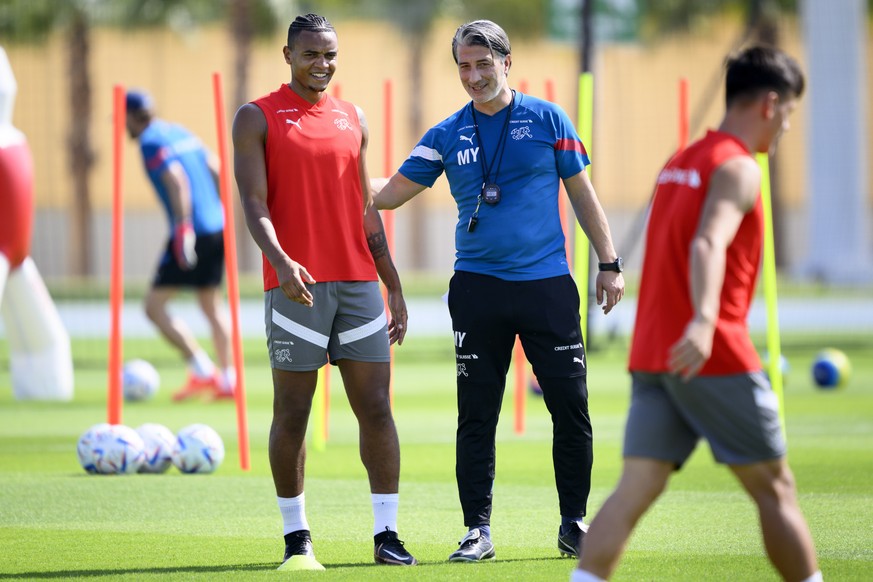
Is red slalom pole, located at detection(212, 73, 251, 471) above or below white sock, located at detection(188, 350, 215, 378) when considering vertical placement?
above

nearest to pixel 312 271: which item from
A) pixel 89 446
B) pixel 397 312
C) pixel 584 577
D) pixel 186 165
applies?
pixel 397 312

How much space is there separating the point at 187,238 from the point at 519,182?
24.4ft

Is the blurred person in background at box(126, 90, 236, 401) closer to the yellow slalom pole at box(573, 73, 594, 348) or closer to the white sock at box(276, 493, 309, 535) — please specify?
the yellow slalom pole at box(573, 73, 594, 348)

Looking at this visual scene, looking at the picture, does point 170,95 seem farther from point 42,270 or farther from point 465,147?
point 465,147

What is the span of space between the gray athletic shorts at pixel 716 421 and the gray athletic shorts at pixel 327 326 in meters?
1.87

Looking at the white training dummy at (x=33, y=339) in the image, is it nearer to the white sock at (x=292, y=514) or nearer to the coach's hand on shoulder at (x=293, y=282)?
the white sock at (x=292, y=514)

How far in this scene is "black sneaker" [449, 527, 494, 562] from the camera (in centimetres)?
645

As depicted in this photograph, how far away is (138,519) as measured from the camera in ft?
25.4

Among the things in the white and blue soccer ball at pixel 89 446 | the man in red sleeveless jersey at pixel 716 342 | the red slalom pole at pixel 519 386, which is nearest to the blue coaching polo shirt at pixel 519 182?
the man in red sleeveless jersey at pixel 716 342

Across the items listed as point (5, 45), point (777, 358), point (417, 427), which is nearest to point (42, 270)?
point (5, 45)

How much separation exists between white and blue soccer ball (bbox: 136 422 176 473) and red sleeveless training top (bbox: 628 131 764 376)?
16.8 feet

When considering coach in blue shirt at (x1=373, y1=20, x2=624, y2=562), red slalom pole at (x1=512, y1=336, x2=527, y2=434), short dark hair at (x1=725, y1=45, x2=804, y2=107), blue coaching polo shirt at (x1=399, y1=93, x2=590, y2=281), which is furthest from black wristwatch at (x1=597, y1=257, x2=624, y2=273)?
red slalom pole at (x1=512, y1=336, x2=527, y2=434)

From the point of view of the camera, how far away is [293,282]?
5957mm

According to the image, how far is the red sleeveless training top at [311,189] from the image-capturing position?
6289mm
